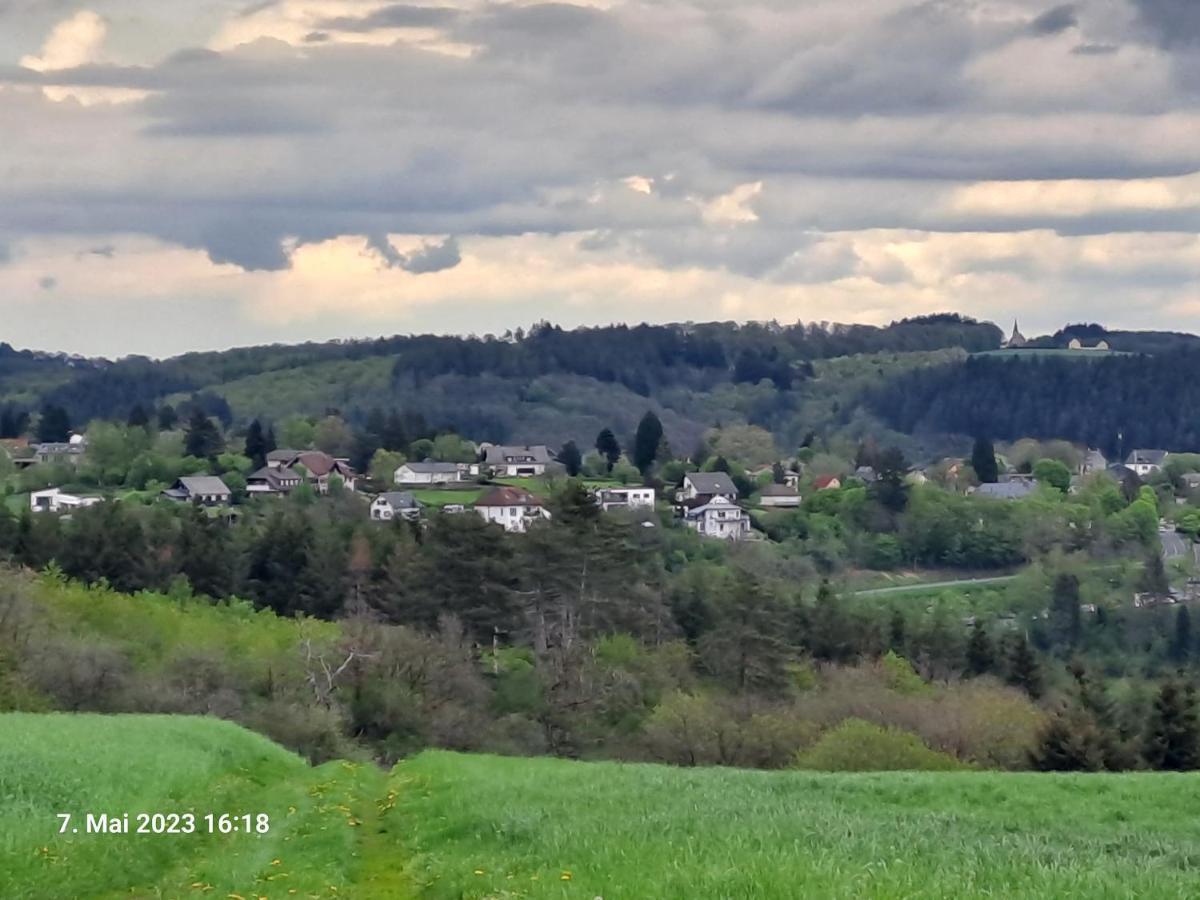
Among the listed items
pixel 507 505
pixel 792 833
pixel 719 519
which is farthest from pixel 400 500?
pixel 792 833

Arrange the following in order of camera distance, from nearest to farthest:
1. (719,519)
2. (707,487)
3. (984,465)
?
(719,519), (707,487), (984,465)

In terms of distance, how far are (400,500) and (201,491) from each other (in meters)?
15.3

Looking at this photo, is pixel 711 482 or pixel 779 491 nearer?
pixel 711 482

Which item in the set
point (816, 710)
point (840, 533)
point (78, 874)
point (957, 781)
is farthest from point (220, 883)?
point (840, 533)

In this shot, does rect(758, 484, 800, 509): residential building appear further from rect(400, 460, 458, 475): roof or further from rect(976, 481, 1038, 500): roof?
rect(400, 460, 458, 475): roof

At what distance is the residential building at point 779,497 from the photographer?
16400 cm

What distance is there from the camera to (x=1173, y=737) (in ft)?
146

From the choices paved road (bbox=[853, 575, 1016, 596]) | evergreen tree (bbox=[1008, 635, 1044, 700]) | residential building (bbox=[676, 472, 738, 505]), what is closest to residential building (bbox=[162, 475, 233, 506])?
residential building (bbox=[676, 472, 738, 505])

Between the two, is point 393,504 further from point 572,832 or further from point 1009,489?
point 572,832

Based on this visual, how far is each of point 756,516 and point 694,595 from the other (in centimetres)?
6776

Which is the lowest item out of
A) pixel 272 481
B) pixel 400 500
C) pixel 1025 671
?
pixel 1025 671

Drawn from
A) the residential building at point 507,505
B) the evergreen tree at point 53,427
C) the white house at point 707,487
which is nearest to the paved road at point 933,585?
the white house at point 707,487

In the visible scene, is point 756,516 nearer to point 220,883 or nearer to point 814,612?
point 814,612

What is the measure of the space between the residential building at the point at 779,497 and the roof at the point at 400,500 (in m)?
39.2
